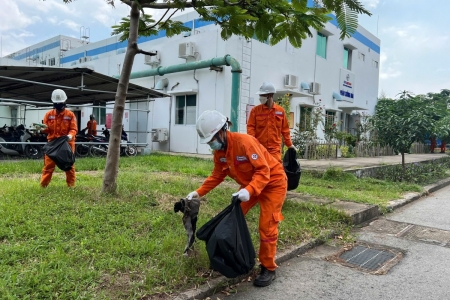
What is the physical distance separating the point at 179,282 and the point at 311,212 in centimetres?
312

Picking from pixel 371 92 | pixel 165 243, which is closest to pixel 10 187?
pixel 165 243

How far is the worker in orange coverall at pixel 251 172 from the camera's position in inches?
120

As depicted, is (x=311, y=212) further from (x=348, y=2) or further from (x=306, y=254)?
(x=348, y=2)

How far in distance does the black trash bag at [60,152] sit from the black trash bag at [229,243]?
3257 millimetres

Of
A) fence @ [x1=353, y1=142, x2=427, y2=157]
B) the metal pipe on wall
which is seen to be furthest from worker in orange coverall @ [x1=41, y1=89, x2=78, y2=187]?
fence @ [x1=353, y1=142, x2=427, y2=157]

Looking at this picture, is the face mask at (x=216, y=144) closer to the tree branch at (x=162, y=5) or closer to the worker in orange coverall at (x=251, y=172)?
the worker in orange coverall at (x=251, y=172)

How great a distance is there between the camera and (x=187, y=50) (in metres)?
14.5

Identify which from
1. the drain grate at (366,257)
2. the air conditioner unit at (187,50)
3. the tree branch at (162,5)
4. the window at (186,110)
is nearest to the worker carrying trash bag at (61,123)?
the tree branch at (162,5)

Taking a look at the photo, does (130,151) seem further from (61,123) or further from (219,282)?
(219,282)

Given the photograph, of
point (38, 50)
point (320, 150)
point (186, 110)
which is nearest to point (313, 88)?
point (320, 150)

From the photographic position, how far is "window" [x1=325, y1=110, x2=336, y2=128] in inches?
668

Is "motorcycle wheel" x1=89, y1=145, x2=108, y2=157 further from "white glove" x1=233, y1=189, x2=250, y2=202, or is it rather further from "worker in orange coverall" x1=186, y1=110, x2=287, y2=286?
"white glove" x1=233, y1=189, x2=250, y2=202

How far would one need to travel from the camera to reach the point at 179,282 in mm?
A: 3033

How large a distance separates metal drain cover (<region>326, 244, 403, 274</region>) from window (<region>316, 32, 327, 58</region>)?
52.3 ft
